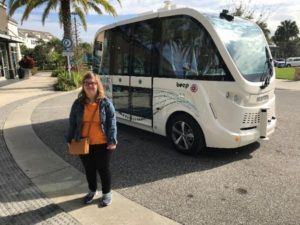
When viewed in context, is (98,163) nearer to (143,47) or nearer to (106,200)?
(106,200)

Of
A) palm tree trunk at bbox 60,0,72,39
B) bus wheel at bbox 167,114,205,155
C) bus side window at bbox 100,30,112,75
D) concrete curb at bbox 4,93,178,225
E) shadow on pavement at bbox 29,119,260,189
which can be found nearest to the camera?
concrete curb at bbox 4,93,178,225

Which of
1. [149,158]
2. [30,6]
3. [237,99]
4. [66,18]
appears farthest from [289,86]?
[30,6]

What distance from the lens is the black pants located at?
3686mm

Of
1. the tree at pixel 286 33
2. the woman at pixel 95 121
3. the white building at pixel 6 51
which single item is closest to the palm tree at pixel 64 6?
the white building at pixel 6 51

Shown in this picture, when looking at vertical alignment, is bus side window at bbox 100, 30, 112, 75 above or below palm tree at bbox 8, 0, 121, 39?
below

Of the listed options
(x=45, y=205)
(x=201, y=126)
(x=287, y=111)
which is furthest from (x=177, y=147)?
(x=287, y=111)

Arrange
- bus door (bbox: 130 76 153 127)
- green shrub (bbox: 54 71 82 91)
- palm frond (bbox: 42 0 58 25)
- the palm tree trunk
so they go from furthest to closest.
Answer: palm frond (bbox: 42 0 58 25) < the palm tree trunk < green shrub (bbox: 54 71 82 91) < bus door (bbox: 130 76 153 127)

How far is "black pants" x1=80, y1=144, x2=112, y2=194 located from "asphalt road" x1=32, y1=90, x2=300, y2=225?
1.53 ft

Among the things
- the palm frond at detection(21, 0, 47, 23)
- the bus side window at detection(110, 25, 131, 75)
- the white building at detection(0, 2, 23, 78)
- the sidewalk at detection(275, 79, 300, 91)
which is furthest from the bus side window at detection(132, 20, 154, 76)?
the white building at detection(0, 2, 23, 78)

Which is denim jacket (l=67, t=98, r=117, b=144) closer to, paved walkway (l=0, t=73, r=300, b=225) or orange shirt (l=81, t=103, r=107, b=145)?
orange shirt (l=81, t=103, r=107, b=145)

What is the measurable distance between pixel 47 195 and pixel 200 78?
113 inches

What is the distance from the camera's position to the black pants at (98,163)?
3.69 meters

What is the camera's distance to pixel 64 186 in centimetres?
436

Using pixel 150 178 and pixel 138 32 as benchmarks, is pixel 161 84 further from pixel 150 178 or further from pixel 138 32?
pixel 150 178
